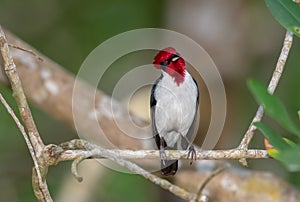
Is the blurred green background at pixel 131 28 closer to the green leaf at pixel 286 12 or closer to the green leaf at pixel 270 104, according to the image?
the green leaf at pixel 286 12

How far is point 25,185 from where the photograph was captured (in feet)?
13.9

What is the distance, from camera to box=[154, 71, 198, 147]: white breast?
232 cm

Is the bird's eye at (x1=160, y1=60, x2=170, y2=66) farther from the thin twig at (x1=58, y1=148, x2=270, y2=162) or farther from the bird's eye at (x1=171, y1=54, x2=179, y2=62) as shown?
the thin twig at (x1=58, y1=148, x2=270, y2=162)

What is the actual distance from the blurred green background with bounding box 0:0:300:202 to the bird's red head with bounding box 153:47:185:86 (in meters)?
1.31

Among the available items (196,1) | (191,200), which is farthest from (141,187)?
(191,200)

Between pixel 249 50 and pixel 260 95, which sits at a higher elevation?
pixel 260 95

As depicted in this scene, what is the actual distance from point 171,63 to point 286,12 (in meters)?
0.77

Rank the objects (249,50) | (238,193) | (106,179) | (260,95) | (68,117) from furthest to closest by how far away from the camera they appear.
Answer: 1. (106,179)
2. (249,50)
3. (68,117)
4. (238,193)
5. (260,95)

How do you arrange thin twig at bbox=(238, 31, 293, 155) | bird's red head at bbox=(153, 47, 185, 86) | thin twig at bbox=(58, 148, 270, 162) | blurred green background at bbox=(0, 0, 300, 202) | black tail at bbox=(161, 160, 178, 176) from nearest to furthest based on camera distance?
1. thin twig at bbox=(58, 148, 270, 162)
2. thin twig at bbox=(238, 31, 293, 155)
3. bird's red head at bbox=(153, 47, 185, 86)
4. black tail at bbox=(161, 160, 178, 176)
5. blurred green background at bbox=(0, 0, 300, 202)

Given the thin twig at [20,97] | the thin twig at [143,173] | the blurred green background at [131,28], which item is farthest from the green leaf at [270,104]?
the blurred green background at [131,28]

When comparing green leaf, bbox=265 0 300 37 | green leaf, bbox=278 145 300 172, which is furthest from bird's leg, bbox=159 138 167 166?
green leaf, bbox=278 145 300 172

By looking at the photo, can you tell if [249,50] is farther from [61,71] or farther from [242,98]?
[61,71]

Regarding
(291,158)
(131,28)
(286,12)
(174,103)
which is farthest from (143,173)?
(131,28)

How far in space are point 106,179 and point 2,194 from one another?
63cm
